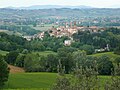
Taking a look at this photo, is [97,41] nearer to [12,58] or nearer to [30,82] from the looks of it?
[12,58]

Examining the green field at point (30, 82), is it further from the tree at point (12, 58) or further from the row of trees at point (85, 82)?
the row of trees at point (85, 82)

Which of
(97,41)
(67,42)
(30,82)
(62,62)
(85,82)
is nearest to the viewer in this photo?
(85,82)

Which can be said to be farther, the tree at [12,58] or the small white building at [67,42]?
the small white building at [67,42]

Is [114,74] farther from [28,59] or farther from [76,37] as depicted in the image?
[76,37]

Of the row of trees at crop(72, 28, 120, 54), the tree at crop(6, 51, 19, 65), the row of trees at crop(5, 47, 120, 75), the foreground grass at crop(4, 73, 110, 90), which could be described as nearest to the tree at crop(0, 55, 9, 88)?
the foreground grass at crop(4, 73, 110, 90)

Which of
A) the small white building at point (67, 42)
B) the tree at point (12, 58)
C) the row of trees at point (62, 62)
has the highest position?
the row of trees at point (62, 62)

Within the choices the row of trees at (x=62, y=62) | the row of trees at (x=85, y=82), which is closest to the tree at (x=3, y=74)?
the row of trees at (x=62, y=62)

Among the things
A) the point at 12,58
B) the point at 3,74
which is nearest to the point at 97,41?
the point at 12,58

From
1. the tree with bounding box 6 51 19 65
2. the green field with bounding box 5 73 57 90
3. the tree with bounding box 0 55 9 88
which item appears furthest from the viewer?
the tree with bounding box 6 51 19 65

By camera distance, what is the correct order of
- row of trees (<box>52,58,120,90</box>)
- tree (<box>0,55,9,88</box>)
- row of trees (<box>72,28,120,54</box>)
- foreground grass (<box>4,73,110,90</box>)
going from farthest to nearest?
row of trees (<box>72,28,120,54</box>) < foreground grass (<box>4,73,110,90</box>) < tree (<box>0,55,9,88</box>) < row of trees (<box>52,58,120,90</box>)

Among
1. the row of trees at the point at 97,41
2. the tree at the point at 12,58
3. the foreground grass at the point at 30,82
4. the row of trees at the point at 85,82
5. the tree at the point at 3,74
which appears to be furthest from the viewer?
the row of trees at the point at 97,41

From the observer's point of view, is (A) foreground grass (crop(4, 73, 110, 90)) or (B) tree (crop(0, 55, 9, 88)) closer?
(B) tree (crop(0, 55, 9, 88))

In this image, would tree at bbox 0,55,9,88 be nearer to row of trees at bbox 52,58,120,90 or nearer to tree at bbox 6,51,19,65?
row of trees at bbox 52,58,120,90

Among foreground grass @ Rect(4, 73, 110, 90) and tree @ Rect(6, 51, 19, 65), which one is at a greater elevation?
foreground grass @ Rect(4, 73, 110, 90)
